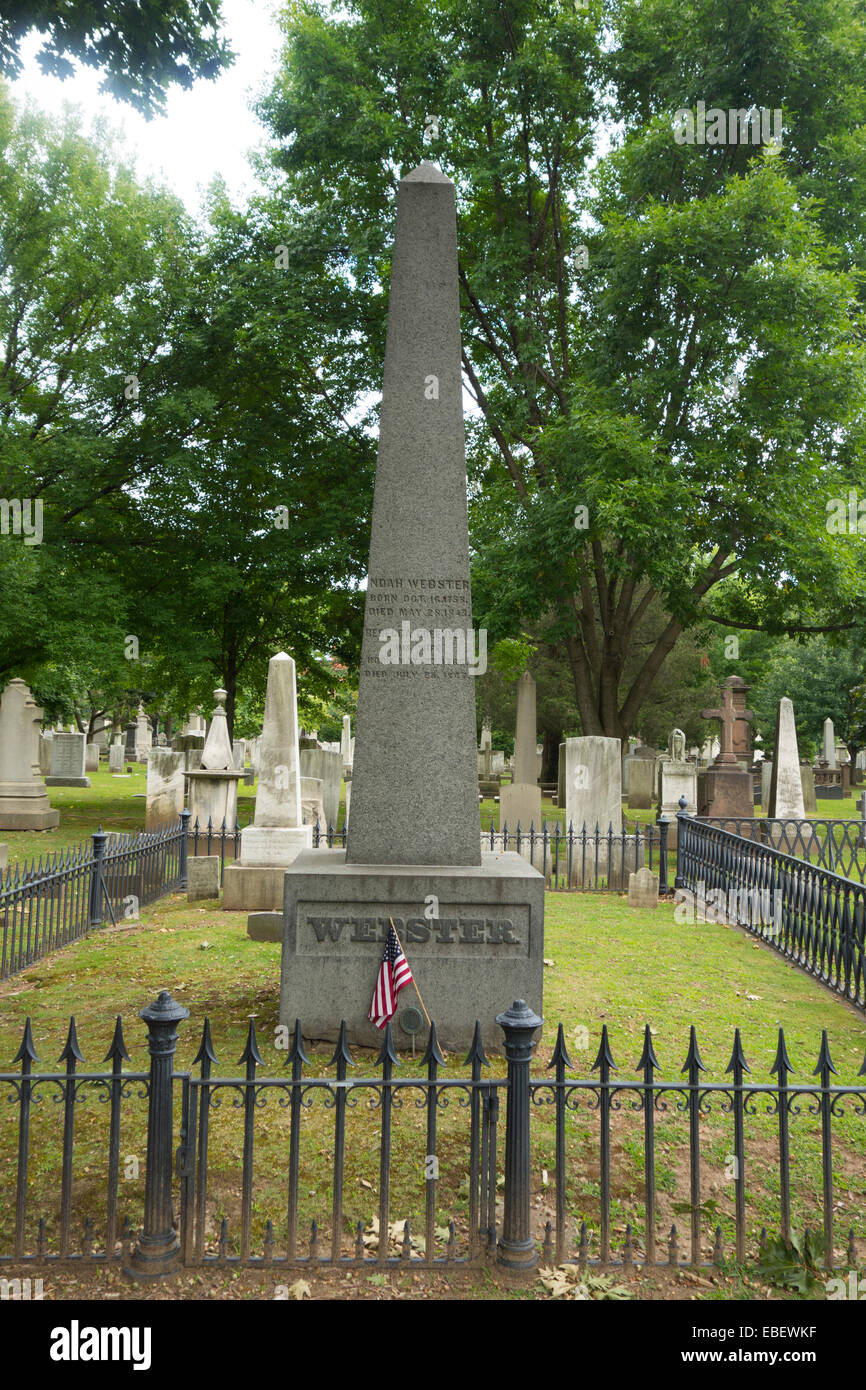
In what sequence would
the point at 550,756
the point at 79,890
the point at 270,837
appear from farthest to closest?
the point at 550,756
the point at 270,837
the point at 79,890

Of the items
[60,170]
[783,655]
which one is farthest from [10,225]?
[783,655]

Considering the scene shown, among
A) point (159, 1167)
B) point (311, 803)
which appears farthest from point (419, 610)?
point (311, 803)

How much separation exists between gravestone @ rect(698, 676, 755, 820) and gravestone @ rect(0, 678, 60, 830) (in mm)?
14297

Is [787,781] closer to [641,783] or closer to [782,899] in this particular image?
[782,899]

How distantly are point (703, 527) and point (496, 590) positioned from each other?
399 cm

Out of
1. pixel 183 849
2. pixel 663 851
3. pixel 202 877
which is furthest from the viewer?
pixel 183 849

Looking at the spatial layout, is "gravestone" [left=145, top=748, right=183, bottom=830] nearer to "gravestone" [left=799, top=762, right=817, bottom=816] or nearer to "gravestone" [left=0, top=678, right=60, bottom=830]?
"gravestone" [left=0, top=678, right=60, bottom=830]

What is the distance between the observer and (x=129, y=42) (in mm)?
6402

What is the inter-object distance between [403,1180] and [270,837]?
21.7 feet

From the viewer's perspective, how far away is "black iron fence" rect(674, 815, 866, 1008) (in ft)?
24.7

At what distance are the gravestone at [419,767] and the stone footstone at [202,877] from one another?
501cm

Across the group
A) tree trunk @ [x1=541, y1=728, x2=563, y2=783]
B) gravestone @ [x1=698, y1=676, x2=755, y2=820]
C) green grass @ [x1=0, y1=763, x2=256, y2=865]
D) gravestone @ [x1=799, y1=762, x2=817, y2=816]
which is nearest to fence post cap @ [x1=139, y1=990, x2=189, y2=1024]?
green grass @ [x1=0, y1=763, x2=256, y2=865]

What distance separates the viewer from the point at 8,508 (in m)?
18.7

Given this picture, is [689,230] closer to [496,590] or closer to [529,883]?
[496,590]
